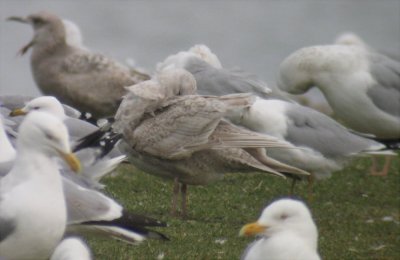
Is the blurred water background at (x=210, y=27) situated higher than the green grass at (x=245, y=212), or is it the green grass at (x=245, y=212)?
the green grass at (x=245, y=212)

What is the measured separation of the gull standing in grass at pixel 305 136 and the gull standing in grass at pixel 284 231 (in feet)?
9.06

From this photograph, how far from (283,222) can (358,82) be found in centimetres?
487

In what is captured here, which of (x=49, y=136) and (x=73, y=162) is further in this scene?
(x=49, y=136)

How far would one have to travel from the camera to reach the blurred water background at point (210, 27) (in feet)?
93.4

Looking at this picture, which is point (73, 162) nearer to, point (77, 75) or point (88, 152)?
point (88, 152)

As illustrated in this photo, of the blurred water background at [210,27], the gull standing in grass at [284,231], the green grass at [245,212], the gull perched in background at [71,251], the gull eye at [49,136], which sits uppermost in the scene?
the gull eye at [49,136]

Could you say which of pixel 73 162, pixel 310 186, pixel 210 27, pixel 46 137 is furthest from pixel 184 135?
pixel 210 27

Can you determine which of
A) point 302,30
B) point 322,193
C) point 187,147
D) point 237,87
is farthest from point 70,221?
point 302,30

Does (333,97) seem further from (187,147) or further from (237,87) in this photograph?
(187,147)

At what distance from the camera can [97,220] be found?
598 cm

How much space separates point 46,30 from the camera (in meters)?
11.2

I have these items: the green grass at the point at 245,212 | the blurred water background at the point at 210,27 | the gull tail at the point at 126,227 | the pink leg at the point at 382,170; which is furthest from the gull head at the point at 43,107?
the blurred water background at the point at 210,27

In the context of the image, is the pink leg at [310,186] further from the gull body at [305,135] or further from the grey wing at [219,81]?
the grey wing at [219,81]

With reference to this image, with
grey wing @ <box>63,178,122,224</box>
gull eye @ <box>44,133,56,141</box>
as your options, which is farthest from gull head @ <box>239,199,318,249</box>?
gull eye @ <box>44,133,56,141</box>
